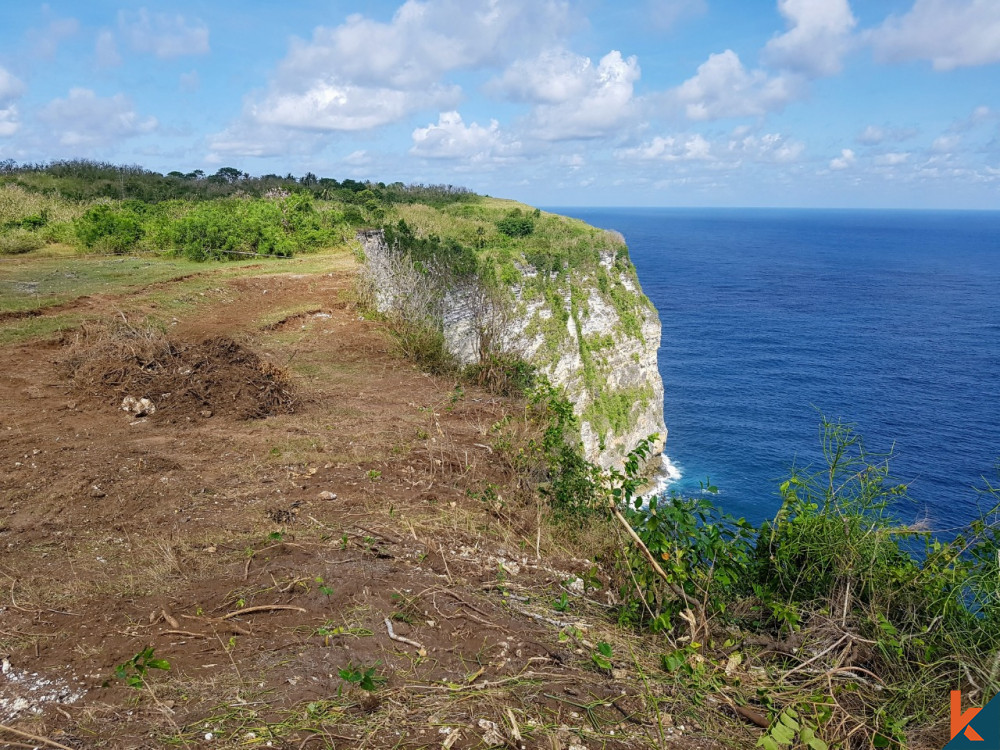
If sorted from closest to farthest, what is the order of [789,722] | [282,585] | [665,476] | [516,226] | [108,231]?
1. [789,722]
2. [282,585]
3. [108,231]
4. [516,226]
5. [665,476]

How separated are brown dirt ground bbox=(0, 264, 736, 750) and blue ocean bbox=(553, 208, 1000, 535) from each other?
93.2 inches

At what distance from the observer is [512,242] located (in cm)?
2288

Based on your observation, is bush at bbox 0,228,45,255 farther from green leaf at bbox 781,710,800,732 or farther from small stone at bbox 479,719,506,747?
green leaf at bbox 781,710,800,732

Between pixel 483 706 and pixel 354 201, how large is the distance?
1182 inches

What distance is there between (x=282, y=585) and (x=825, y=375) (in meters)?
43.3

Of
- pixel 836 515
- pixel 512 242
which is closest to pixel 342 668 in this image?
pixel 836 515

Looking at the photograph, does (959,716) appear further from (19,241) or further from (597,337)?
(19,241)

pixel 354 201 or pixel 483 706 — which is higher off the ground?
pixel 354 201

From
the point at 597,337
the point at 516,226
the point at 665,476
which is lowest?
the point at 665,476

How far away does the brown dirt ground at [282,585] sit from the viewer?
10.2ft

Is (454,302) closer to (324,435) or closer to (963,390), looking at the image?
(324,435)

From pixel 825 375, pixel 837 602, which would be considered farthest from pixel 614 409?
pixel 825 375

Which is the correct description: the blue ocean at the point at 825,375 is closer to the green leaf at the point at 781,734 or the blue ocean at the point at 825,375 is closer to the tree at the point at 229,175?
the green leaf at the point at 781,734

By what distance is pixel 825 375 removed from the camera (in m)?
41.1
